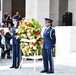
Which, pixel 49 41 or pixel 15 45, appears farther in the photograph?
pixel 15 45

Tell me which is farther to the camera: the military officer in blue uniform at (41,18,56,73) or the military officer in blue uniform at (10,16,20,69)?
the military officer in blue uniform at (10,16,20,69)

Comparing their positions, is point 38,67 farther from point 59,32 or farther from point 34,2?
point 34,2

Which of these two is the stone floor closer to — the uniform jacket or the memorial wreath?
the memorial wreath

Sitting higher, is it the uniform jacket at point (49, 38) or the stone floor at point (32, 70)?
the uniform jacket at point (49, 38)

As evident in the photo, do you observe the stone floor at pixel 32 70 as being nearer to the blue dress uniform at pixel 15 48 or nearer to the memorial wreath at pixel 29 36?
the blue dress uniform at pixel 15 48

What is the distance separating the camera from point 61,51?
52.1 ft

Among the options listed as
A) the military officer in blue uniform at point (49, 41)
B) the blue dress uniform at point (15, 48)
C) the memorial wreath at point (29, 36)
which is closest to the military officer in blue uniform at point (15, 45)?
the blue dress uniform at point (15, 48)

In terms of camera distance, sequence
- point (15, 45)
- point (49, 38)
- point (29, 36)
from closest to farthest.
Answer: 1. point (49, 38)
2. point (29, 36)
3. point (15, 45)

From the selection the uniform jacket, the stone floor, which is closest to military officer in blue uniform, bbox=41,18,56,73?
the uniform jacket

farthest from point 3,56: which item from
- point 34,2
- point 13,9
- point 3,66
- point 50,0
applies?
point 13,9

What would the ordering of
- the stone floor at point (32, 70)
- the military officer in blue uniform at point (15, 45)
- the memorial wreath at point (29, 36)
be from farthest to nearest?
the military officer in blue uniform at point (15, 45), the memorial wreath at point (29, 36), the stone floor at point (32, 70)

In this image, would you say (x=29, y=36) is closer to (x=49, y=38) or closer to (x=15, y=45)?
(x=15, y=45)

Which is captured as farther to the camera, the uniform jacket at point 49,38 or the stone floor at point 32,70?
the stone floor at point 32,70

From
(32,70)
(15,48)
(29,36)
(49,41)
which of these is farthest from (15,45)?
(49,41)
